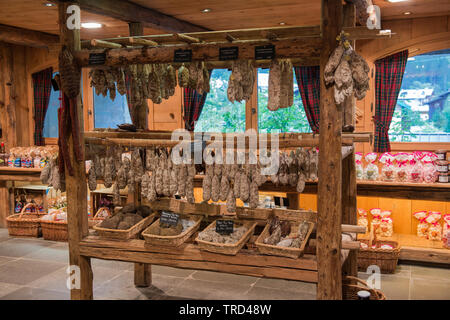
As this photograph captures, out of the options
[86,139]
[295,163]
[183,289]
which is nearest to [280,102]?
[295,163]

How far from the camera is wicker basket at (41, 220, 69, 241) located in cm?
738

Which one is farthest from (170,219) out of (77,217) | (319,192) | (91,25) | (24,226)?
(24,226)

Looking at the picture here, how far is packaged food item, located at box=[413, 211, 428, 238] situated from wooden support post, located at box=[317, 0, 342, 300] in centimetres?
340


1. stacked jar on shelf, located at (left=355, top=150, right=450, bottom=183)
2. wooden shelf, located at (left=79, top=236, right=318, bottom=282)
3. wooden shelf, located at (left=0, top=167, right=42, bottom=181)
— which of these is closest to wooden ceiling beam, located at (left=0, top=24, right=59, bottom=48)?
wooden shelf, located at (left=0, top=167, right=42, bottom=181)

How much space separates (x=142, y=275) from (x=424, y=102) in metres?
4.97

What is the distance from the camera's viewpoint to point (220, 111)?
27.5 ft

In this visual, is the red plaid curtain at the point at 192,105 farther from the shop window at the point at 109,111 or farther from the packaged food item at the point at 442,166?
the packaged food item at the point at 442,166

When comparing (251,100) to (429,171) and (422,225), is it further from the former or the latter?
(422,225)

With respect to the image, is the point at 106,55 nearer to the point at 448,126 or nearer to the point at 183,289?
the point at 183,289

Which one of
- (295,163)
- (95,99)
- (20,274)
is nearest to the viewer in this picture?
(295,163)

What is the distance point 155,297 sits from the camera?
5121 millimetres

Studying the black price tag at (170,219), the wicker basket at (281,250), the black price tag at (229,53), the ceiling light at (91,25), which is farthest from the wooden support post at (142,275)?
the ceiling light at (91,25)

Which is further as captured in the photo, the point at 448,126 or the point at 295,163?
the point at 448,126
